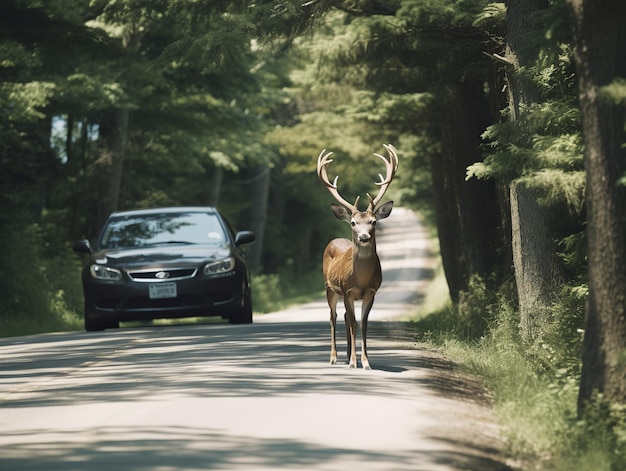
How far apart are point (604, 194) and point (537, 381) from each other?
3.16 m

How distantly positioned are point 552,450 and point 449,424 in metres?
1.08

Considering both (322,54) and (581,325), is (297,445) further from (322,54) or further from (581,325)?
(322,54)

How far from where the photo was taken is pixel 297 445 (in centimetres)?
938

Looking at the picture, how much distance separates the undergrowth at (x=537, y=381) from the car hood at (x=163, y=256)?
3.38 metres

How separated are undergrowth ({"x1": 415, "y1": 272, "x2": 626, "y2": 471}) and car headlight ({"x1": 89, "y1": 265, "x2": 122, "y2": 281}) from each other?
463 centimetres

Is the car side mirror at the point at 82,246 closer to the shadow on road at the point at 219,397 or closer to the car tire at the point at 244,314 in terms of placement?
the shadow on road at the point at 219,397

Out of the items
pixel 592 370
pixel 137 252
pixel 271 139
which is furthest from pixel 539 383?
pixel 271 139

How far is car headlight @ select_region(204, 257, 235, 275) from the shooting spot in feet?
71.4

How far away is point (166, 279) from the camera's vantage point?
70.8 ft

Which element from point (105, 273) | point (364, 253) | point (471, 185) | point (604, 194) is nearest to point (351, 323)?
point (364, 253)

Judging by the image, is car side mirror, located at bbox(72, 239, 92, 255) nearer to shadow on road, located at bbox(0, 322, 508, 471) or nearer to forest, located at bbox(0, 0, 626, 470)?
shadow on road, located at bbox(0, 322, 508, 471)

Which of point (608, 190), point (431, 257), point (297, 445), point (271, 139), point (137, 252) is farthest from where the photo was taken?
point (431, 257)

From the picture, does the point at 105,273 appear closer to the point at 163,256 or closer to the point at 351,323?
the point at 163,256

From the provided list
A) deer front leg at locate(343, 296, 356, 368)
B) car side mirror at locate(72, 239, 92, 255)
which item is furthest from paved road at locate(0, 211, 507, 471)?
car side mirror at locate(72, 239, 92, 255)
